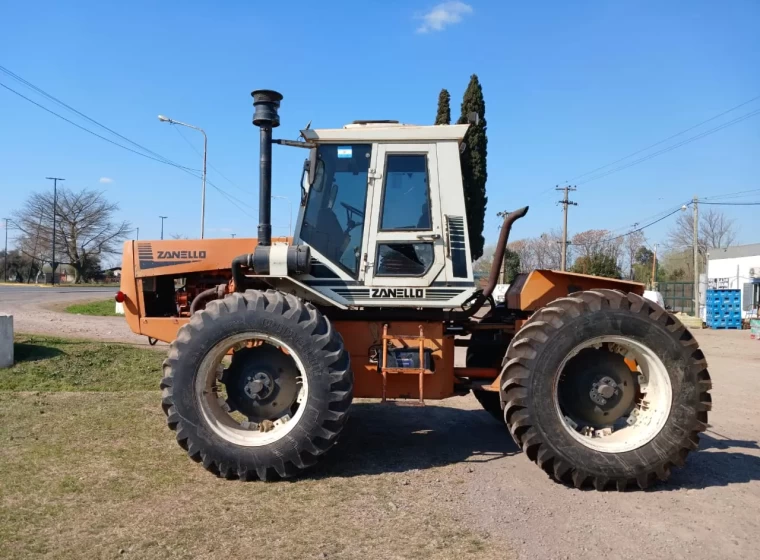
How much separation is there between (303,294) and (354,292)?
503mm

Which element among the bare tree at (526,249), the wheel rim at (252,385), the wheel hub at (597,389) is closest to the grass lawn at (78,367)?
the wheel rim at (252,385)

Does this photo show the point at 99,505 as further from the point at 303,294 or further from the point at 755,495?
the point at 755,495

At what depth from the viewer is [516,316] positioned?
20.2ft

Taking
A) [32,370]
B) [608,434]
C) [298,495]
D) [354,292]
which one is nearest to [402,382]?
[354,292]

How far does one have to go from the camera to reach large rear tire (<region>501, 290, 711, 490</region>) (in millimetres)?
4785

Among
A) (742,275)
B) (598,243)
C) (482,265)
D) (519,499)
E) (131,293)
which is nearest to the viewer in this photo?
(519,499)

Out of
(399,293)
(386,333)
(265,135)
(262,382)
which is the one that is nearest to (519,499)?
(386,333)

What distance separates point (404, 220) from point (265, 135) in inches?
57.9

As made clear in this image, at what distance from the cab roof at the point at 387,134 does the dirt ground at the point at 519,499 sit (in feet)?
9.72

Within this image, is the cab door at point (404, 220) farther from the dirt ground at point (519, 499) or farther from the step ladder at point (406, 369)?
the dirt ground at point (519, 499)

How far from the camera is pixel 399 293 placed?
5.43 m

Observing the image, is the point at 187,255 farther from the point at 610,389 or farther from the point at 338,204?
the point at 610,389

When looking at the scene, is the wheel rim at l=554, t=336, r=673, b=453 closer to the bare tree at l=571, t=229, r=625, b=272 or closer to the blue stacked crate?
the blue stacked crate

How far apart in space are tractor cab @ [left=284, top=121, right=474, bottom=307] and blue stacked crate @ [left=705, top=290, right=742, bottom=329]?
26.5 meters
